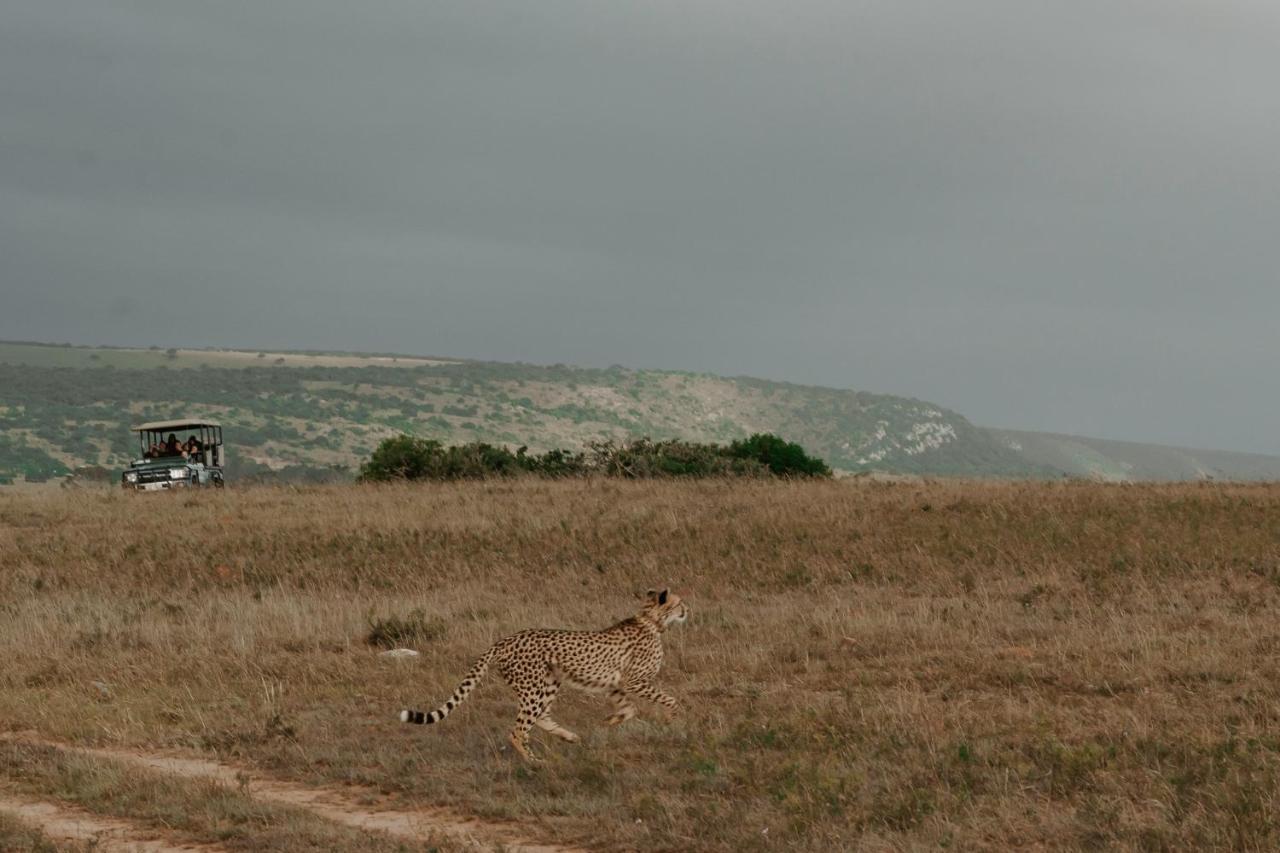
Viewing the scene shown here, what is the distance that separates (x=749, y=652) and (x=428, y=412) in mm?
111926

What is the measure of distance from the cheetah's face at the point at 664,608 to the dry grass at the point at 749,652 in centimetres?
85

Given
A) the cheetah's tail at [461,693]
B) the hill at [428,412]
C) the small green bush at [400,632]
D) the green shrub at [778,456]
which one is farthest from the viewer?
the hill at [428,412]

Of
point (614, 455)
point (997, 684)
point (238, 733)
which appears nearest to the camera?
point (238, 733)

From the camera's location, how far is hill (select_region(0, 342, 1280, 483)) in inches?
3826

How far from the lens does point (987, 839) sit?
26.8ft

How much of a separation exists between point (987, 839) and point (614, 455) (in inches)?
1329

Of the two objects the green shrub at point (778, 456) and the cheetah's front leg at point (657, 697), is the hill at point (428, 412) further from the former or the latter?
the cheetah's front leg at point (657, 697)

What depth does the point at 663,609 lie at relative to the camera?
39.5 ft

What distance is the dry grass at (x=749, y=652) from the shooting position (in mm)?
8969

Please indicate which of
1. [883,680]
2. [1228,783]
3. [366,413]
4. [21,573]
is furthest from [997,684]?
[366,413]

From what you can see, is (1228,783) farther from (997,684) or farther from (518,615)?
(518,615)

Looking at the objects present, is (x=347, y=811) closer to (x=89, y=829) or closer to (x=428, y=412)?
(x=89, y=829)

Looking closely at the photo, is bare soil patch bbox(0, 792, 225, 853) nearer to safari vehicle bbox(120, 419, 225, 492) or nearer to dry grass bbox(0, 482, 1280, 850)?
dry grass bbox(0, 482, 1280, 850)

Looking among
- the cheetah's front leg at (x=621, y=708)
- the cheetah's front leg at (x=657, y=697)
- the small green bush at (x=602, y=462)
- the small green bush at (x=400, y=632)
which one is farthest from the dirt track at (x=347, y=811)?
the small green bush at (x=602, y=462)
